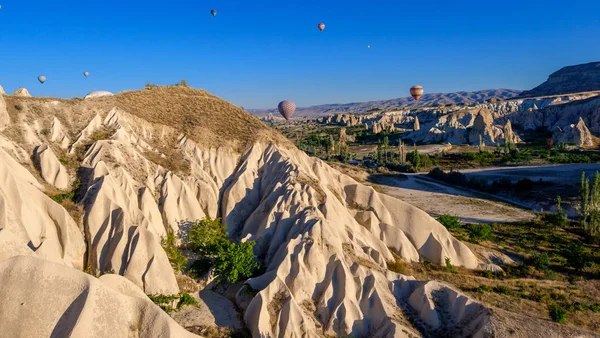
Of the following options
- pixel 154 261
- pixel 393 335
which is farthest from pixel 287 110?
pixel 393 335

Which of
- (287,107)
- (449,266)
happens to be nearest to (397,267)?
(449,266)

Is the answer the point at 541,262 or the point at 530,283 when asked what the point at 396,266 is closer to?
the point at 530,283

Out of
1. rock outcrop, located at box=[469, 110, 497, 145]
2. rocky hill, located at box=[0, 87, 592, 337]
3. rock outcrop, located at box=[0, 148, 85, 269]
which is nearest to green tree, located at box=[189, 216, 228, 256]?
rocky hill, located at box=[0, 87, 592, 337]

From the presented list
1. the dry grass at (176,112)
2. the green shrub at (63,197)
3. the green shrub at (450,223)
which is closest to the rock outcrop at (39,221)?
the green shrub at (63,197)

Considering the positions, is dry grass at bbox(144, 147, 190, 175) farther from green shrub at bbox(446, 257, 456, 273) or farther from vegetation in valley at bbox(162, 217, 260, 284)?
green shrub at bbox(446, 257, 456, 273)

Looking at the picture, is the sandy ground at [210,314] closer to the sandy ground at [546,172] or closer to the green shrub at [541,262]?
the green shrub at [541,262]

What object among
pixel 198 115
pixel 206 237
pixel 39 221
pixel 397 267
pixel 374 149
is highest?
pixel 198 115
